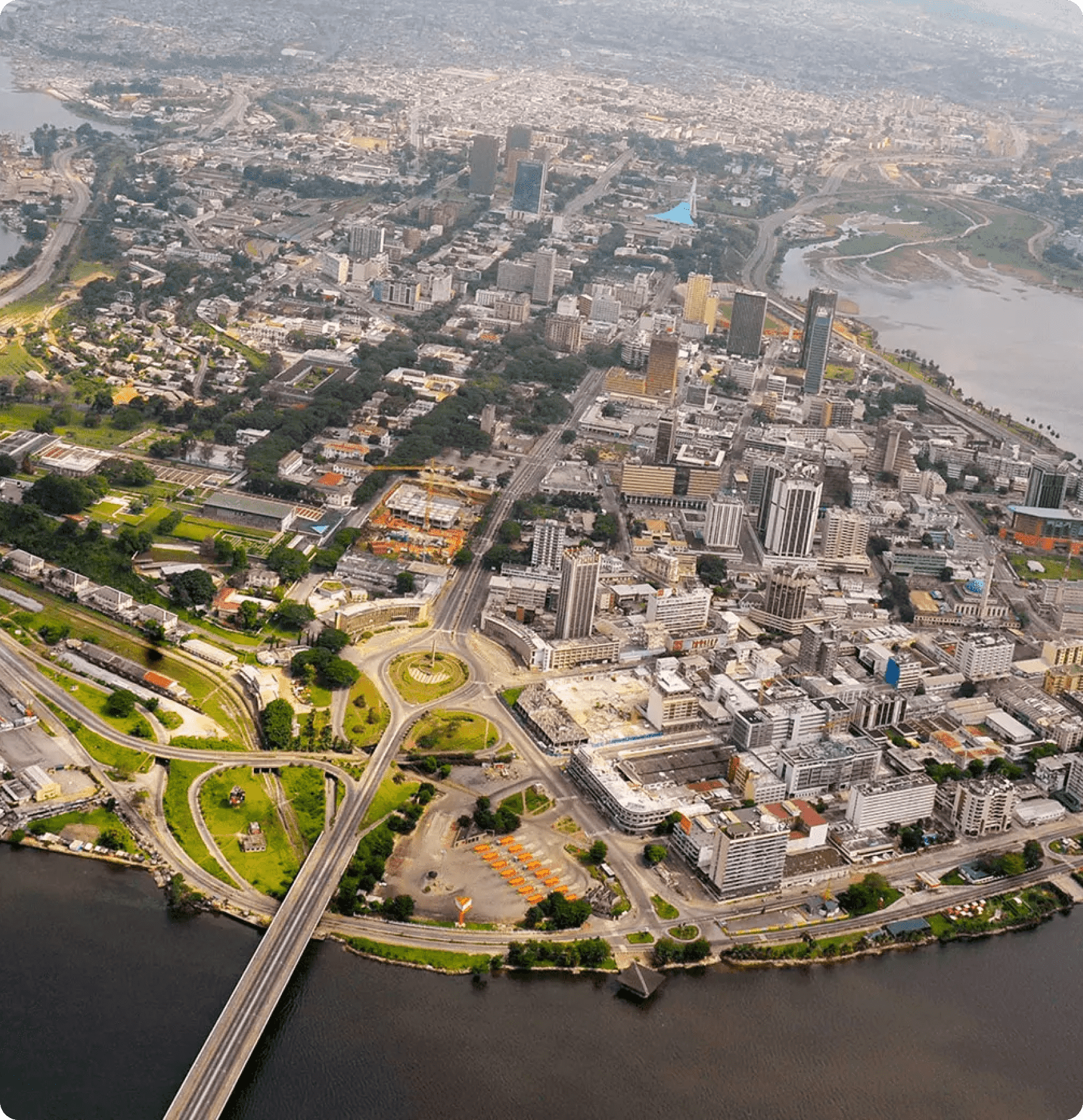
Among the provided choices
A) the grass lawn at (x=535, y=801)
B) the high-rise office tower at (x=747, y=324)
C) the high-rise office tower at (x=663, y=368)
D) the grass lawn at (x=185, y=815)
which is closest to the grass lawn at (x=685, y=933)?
the grass lawn at (x=535, y=801)

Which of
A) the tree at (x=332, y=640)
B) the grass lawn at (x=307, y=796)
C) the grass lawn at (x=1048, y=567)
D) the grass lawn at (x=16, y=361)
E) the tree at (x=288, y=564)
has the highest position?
the grass lawn at (x=16, y=361)

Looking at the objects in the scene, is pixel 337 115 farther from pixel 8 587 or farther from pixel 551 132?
pixel 8 587

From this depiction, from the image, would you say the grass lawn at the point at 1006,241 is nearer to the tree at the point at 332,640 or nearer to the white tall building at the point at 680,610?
the white tall building at the point at 680,610

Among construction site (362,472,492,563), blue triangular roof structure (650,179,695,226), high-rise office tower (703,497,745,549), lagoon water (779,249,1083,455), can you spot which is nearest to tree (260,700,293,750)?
construction site (362,472,492,563)

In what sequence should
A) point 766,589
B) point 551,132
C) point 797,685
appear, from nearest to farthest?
1. point 797,685
2. point 766,589
3. point 551,132

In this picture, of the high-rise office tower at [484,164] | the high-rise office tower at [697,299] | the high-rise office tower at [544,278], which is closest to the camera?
the high-rise office tower at [697,299]

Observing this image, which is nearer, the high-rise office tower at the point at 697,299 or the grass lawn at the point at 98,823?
the grass lawn at the point at 98,823

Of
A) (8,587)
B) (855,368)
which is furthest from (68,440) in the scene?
(855,368)
